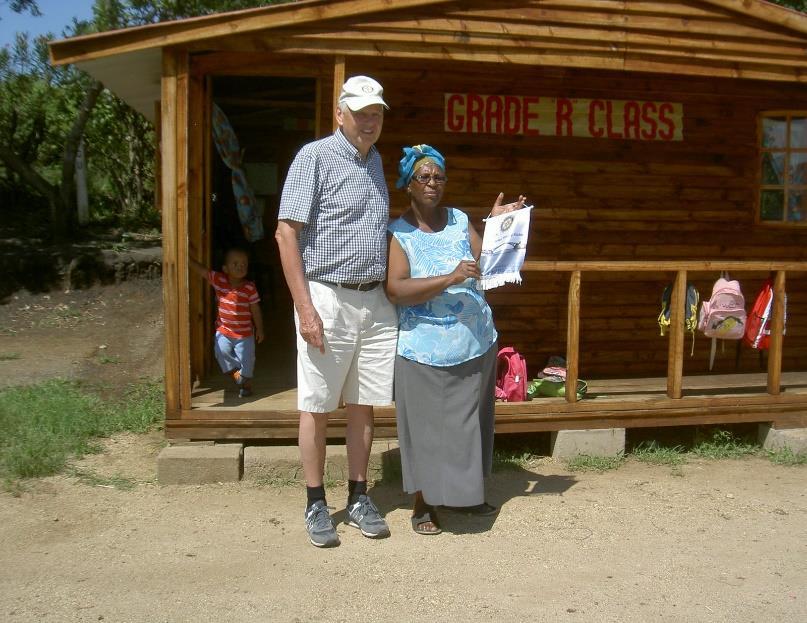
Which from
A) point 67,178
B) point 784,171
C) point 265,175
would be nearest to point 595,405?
point 784,171

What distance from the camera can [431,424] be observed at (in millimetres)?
4465

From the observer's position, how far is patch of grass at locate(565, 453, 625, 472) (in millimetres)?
5754

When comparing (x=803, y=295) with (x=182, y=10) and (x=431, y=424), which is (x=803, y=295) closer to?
(x=431, y=424)

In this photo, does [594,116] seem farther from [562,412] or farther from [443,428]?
[443,428]

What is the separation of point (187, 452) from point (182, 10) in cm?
1265

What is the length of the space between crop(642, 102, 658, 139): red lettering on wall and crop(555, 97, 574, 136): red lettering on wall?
66 cm

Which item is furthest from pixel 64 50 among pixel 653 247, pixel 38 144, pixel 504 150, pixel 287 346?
pixel 38 144

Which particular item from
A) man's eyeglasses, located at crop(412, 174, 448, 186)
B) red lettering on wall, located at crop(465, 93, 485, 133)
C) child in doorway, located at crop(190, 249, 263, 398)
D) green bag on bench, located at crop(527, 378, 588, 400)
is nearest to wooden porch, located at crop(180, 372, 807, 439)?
green bag on bench, located at crop(527, 378, 588, 400)

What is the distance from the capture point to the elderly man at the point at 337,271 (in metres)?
4.04

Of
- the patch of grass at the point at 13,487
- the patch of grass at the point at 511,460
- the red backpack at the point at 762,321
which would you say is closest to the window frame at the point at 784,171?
the red backpack at the point at 762,321

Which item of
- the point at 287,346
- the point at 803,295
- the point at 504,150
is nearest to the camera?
the point at 504,150

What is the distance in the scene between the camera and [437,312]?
439 centimetres

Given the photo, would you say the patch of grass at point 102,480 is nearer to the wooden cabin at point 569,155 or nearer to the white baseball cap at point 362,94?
the wooden cabin at point 569,155

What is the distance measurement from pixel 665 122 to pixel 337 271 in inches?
178
